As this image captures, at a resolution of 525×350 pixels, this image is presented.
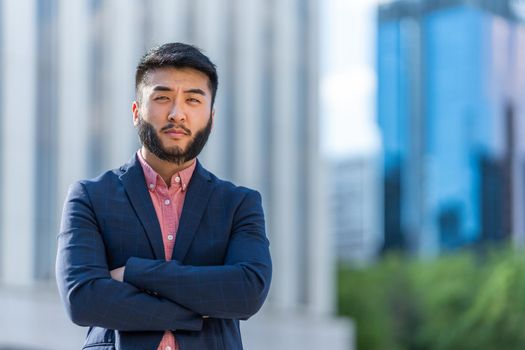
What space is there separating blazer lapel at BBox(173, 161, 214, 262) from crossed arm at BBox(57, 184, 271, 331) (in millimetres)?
69

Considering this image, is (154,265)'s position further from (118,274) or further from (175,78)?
(175,78)

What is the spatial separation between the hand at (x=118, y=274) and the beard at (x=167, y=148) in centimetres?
32

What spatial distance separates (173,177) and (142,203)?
0.40 ft

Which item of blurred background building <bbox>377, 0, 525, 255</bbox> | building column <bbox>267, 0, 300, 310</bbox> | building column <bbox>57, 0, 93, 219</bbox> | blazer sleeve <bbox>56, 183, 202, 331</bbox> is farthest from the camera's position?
blurred background building <bbox>377, 0, 525, 255</bbox>

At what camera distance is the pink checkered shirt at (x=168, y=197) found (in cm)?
324

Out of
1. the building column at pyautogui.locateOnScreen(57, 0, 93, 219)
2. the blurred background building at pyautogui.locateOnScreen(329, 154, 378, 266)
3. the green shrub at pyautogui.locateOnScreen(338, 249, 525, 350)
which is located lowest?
the green shrub at pyautogui.locateOnScreen(338, 249, 525, 350)

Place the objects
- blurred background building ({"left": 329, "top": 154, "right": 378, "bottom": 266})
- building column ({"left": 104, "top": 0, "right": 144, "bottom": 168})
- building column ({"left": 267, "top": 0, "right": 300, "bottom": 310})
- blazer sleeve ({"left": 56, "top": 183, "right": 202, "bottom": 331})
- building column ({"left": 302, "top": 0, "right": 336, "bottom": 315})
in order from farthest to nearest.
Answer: blurred background building ({"left": 329, "top": 154, "right": 378, "bottom": 266}) < building column ({"left": 302, "top": 0, "right": 336, "bottom": 315}) < building column ({"left": 267, "top": 0, "right": 300, "bottom": 310}) < building column ({"left": 104, "top": 0, "right": 144, "bottom": 168}) < blazer sleeve ({"left": 56, "top": 183, "right": 202, "bottom": 331})

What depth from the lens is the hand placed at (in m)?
3.21

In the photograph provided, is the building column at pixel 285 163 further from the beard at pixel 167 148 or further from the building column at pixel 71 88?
the beard at pixel 167 148

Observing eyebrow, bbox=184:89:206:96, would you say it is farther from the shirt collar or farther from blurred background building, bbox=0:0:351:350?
blurred background building, bbox=0:0:351:350

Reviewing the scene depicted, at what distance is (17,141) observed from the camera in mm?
33094

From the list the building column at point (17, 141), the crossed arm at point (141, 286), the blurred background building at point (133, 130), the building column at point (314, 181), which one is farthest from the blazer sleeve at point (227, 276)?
the building column at point (314, 181)

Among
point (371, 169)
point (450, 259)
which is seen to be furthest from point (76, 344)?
point (371, 169)

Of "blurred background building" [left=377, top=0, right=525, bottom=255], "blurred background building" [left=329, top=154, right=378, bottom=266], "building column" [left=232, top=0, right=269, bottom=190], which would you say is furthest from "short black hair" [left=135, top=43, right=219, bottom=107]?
"blurred background building" [left=329, top=154, right=378, bottom=266]
